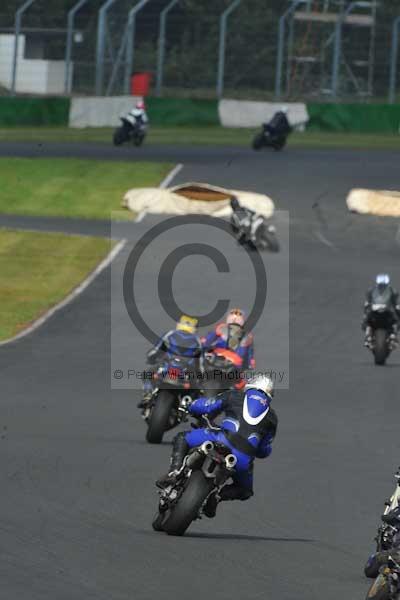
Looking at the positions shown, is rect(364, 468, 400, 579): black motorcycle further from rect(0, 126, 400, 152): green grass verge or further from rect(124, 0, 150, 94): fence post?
rect(124, 0, 150, 94): fence post

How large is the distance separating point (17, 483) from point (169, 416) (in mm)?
3518

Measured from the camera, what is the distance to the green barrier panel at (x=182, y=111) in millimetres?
57906

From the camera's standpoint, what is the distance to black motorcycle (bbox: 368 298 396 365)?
25.0 meters

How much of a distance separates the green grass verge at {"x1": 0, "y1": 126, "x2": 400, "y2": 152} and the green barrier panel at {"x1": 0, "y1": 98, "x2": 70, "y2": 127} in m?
0.40

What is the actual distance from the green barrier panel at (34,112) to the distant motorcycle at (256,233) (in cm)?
2134

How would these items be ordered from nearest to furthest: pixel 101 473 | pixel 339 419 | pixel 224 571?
pixel 224 571 → pixel 101 473 → pixel 339 419

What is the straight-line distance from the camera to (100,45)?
53781 millimetres

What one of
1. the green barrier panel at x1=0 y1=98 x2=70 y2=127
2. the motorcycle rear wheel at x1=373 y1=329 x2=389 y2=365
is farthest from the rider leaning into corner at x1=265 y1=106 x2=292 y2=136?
the motorcycle rear wheel at x1=373 y1=329 x2=389 y2=365

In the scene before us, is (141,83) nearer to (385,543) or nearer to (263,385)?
(263,385)

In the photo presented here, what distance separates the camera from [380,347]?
82.1 feet

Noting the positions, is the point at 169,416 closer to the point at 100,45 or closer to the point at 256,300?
the point at 256,300

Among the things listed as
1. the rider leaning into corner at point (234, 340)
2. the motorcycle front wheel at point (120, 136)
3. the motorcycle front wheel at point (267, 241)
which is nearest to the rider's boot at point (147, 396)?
the rider leaning into corner at point (234, 340)

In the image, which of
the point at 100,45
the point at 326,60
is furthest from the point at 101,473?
the point at 326,60

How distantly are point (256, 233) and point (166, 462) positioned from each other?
21.0m
